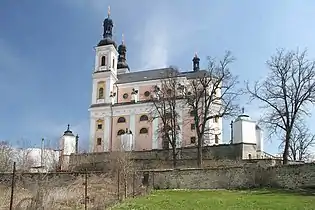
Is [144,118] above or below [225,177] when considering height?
above

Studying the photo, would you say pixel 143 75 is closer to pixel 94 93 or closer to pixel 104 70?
A: pixel 104 70

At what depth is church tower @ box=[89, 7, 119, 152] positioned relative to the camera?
192 ft

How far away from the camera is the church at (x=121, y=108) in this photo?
55.1 meters

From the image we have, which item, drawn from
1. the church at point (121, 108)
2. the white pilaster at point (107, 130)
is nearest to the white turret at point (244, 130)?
the church at point (121, 108)

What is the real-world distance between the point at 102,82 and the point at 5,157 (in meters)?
21.6

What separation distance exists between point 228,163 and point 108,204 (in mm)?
20693

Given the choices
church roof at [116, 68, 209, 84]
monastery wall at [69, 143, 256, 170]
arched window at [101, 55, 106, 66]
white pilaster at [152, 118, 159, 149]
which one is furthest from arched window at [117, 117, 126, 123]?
monastery wall at [69, 143, 256, 170]

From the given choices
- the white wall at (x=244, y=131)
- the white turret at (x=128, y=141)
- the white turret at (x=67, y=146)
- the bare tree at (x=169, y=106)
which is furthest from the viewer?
the white turret at (x=128, y=141)

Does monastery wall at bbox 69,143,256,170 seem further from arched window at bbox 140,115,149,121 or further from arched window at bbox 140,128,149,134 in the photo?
arched window at bbox 140,115,149,121

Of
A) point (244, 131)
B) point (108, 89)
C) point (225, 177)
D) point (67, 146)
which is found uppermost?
point (108, 89)

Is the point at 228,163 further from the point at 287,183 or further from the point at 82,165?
the point at 82,165

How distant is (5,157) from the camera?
43.2 meters

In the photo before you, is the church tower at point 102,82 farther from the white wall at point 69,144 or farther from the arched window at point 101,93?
the white wall at point 69,144

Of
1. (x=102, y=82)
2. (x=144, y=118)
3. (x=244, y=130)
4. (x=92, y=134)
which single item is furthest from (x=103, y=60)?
(x=244, y=130)
